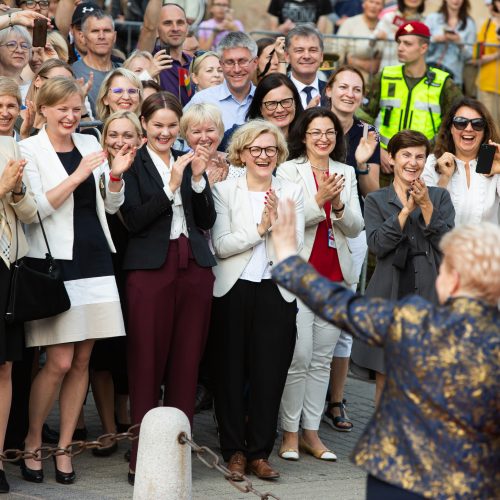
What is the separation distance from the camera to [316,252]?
338 inches

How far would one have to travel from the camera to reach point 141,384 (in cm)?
779

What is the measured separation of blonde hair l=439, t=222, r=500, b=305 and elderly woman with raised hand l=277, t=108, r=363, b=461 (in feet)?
13.0

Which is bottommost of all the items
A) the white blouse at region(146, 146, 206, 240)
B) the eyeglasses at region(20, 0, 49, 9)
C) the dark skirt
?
the dark skirt

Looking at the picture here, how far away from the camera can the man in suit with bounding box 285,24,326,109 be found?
10.3 metres

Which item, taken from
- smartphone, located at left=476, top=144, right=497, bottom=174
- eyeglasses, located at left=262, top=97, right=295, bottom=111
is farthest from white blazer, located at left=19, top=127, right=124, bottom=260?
smartphone, located at left=476, top=144, right=497, bottom=174

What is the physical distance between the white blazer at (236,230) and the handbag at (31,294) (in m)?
1.25

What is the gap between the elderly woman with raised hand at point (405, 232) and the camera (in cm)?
841

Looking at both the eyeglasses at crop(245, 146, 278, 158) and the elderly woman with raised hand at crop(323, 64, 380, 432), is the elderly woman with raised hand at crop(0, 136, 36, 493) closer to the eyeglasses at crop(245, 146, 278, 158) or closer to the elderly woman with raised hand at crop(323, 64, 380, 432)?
the eyeglasses at crop(245, 146, 278, 158)

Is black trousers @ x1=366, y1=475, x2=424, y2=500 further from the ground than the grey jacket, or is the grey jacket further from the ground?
the grey jacket

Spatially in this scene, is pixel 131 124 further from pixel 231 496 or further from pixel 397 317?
pixel 397 317

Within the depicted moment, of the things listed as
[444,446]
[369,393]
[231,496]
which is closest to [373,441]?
[444,446]

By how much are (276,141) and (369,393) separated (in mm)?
3036

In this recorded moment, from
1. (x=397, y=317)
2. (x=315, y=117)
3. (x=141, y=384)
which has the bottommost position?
(x=141, y=384)

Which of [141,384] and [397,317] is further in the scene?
[141,384]
